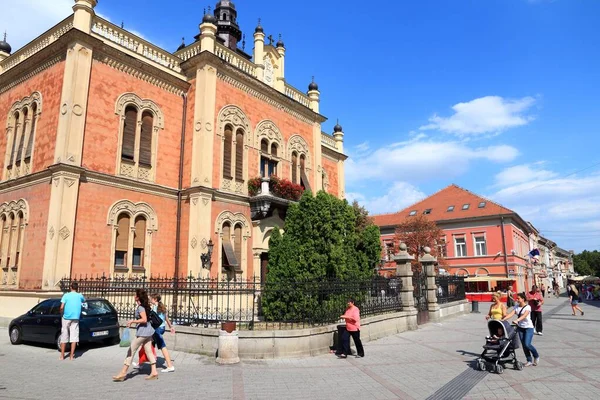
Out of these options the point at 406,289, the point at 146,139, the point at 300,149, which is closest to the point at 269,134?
the point at 300,149

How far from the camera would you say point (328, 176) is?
97.9 ft

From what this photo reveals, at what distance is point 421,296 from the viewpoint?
17688 millimetres

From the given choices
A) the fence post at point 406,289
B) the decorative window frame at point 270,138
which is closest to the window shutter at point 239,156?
the decorative window frame at point 270,138

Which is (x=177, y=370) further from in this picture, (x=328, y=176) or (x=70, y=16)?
(x=328, y=176)

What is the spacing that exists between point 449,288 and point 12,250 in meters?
20.3

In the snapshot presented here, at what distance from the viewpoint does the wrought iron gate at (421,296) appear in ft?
55.0

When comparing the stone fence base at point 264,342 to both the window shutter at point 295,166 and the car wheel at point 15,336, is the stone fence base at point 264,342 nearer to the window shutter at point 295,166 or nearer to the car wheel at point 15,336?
the car wheel at point 15,336

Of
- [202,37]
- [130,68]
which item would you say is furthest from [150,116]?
[202,37]

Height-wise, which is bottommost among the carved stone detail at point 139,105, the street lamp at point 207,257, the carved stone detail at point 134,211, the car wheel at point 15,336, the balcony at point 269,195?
the car wheel at point 15,336

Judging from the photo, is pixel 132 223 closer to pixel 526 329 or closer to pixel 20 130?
pixel 20 130

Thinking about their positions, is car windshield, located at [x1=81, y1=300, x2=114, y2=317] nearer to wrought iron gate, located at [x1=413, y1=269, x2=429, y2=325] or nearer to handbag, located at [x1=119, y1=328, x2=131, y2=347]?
handbag, located at [x1=119, y1=328, x2=131, y2=347]

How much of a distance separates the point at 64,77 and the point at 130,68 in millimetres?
2895

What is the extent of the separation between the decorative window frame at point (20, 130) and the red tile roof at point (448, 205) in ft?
124

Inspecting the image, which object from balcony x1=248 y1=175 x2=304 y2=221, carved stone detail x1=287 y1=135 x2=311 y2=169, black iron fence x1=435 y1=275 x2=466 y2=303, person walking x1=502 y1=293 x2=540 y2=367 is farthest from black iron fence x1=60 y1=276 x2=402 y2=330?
carved stone detail x1=287 y1=135 x2=311 y2=169
